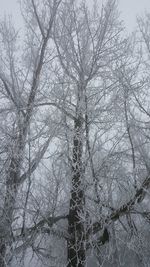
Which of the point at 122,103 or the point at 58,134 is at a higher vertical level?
the point at 122,103

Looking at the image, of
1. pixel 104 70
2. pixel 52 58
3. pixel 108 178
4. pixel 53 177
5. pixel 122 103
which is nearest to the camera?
pixel 108 178

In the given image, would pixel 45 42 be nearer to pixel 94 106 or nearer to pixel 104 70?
pixel 104 70

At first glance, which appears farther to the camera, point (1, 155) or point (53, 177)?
point (1, 155)

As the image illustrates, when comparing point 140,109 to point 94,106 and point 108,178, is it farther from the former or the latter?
point 108,178

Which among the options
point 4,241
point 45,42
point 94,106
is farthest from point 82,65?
point 4,241

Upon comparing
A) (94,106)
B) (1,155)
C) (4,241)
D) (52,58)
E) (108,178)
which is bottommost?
(4,241)

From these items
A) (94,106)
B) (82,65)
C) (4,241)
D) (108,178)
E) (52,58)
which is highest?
(52,58)

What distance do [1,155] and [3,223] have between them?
1.61 metres

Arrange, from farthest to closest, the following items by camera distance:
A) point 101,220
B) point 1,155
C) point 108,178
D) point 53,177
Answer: point 1,155 < point 53,177 < point 108,178 < point 101,220

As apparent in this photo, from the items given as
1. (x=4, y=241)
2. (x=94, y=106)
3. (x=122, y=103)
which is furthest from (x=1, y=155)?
(x=122, y=103)

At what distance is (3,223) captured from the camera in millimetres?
5250

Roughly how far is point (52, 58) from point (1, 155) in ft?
10.1

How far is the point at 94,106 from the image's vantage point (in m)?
6.58

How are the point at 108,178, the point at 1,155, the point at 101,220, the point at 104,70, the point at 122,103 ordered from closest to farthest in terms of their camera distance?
the point at 101,220 → the point at 108,178 → the point at 1,155 → the point at 122,103 → the point at 104,70
